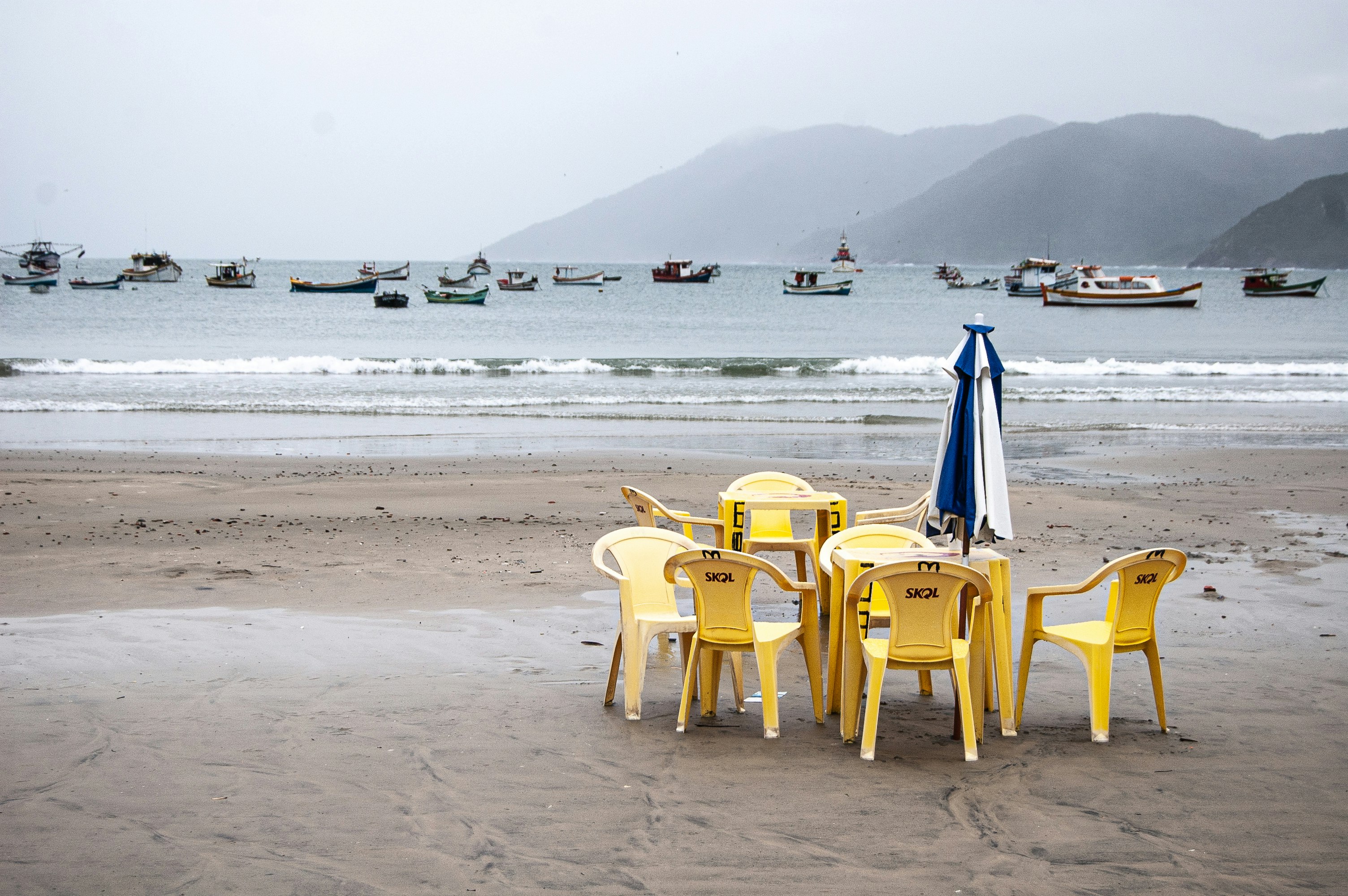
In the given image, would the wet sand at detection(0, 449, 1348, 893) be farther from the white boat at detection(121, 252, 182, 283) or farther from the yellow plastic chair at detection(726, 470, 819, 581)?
the white boat at detection(121, 252, 182, 283)

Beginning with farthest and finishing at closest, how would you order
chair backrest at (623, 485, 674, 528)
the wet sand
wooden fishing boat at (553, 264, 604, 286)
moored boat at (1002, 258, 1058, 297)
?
wooden fishing boat at (553, 264, 604, 286)
moored boat at (1002, 258, 1058, 297)
chair backrest at (623, 485, 674, 528)
the wet sand

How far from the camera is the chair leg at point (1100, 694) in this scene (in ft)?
14.8

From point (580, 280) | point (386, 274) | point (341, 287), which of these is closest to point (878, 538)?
point (341, 287)

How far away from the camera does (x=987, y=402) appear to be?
4586mm

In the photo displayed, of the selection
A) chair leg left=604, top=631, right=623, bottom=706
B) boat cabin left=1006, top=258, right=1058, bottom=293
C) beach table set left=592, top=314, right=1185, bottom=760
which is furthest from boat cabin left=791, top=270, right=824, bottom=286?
chair leg left=604, top=631, right=623, bottom=706

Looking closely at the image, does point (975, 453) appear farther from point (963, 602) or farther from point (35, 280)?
point (35, 280)

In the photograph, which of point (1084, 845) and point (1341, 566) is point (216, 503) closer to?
point (1084, 845)

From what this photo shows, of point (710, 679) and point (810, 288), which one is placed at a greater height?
→ point (810, 288)

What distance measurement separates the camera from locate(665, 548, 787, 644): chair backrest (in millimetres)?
4461

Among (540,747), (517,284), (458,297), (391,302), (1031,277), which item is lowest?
(540,747)

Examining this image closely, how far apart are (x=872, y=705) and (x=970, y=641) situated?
0.65 meters

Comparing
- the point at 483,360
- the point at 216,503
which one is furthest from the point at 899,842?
the point at 483,360

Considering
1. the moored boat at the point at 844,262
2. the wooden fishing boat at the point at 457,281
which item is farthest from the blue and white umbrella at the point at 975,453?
the moored boat at the point at 844,262

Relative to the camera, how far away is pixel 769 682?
452cm
